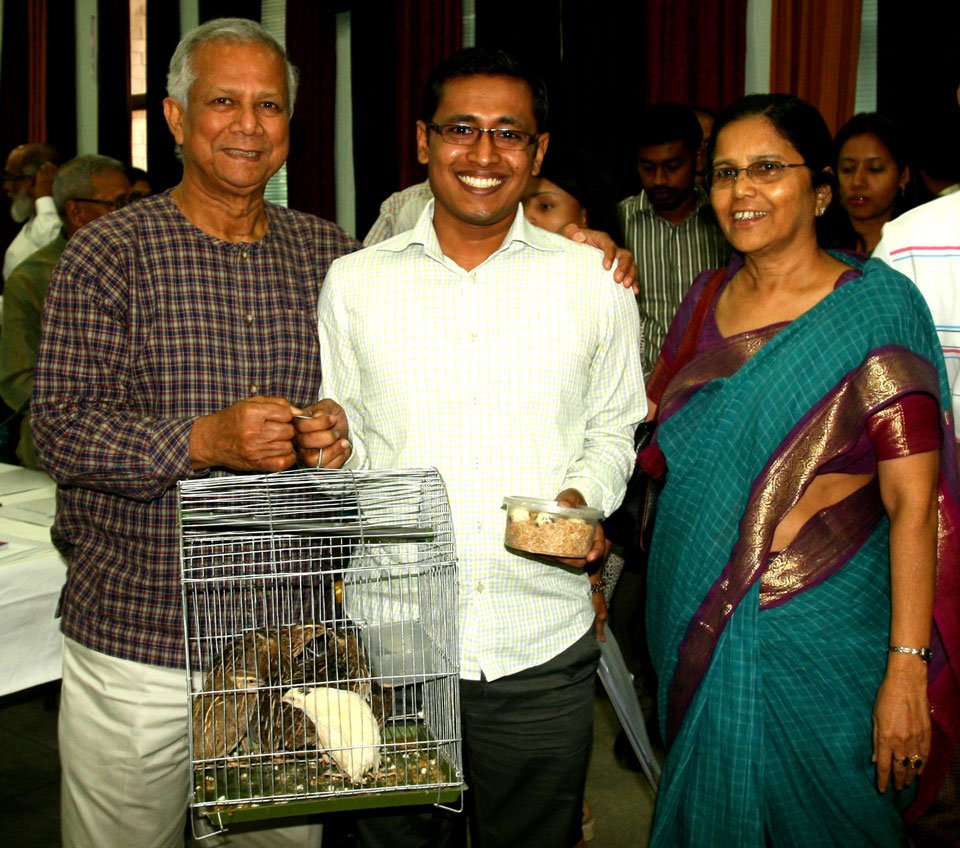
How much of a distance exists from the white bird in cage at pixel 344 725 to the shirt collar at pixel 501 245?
792mm

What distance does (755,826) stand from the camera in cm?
181

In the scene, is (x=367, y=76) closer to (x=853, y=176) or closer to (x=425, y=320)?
(x=853, y=176)

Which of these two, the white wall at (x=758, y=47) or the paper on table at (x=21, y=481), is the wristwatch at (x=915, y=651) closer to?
the paper on table at (x=21, y=481)

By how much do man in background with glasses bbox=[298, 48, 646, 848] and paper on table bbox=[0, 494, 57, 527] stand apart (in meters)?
1.22

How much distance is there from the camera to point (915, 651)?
1.72 metres

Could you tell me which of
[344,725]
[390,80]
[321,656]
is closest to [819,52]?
[390,80]

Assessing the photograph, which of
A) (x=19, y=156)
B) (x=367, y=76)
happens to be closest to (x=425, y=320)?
(x=367, y=76)

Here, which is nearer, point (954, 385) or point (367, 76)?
point (954, 385)

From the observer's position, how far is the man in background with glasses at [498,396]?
1792 mm

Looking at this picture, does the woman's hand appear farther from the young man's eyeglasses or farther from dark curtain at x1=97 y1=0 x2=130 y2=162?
dark curtain at x1=97 y1=0 x2=130 y2=162

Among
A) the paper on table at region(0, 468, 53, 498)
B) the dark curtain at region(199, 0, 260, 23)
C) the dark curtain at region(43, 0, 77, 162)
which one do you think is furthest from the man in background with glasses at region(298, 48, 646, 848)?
the dark curtain at region(43, 0, 77, 162)

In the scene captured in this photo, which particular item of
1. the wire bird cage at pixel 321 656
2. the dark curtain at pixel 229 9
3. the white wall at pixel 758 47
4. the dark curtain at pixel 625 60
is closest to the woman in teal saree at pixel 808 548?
the wire bird cage at pixel 321 656

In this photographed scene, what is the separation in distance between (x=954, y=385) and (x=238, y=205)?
142cm

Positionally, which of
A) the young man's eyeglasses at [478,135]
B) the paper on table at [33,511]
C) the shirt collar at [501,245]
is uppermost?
the young man's eyeglasses at [478,135]
